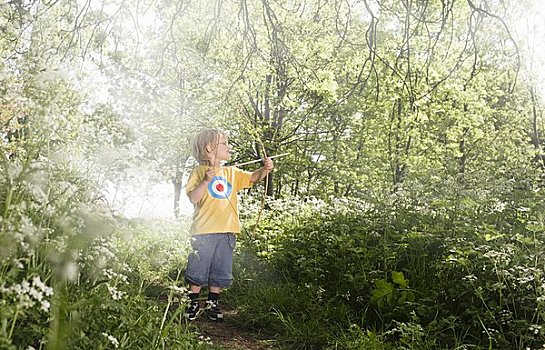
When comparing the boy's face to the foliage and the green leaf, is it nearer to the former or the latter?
the foliage

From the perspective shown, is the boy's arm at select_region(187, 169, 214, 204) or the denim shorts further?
the denim shorts

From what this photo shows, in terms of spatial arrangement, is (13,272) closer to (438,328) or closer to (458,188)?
(438,328)

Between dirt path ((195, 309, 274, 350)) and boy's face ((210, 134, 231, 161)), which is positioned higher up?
boy's face ((210, 134, 231, 161))

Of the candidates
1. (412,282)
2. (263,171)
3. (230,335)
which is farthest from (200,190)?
(412,282)

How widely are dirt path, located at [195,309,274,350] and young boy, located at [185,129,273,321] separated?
0.12 m

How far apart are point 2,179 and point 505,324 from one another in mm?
3319

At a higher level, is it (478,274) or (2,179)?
(2,179)

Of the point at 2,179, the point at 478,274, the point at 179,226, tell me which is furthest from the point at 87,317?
the point at 179,226

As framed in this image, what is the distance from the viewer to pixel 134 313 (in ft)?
9.60

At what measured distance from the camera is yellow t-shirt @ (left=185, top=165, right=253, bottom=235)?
5.38 m

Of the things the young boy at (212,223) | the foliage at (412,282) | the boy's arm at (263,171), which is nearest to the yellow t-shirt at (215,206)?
the young boy at (212,223)

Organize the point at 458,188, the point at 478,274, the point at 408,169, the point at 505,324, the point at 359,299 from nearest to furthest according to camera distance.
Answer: the point at 505,324 < the point at 478,274 < the point at 359,299 < the point at 458,188 < the point at 408,169

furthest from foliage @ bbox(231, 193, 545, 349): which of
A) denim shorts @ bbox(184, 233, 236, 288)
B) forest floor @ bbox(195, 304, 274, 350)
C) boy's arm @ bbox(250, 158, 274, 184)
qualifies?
boy's arm @ bbox(250, 158, 274, 184)

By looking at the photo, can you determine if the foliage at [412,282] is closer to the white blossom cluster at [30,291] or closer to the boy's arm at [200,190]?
the boy's arm at [200,190]
